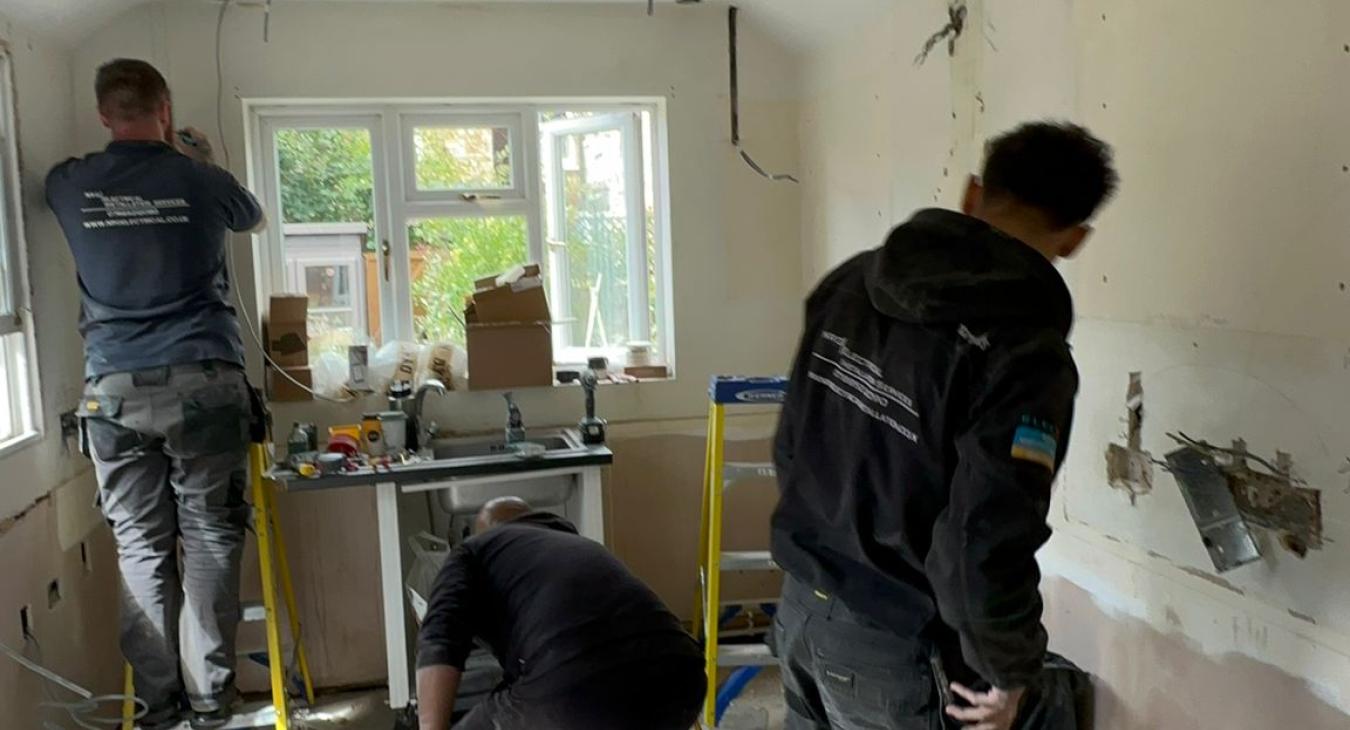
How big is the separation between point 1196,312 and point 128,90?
2463mm

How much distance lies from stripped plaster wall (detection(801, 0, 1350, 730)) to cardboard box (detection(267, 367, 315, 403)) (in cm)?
210

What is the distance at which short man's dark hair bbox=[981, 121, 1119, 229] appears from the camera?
1.41 m

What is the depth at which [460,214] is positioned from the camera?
139 inches

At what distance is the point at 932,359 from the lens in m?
1.34

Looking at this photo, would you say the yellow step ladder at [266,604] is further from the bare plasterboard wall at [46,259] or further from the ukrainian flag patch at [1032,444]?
the ukrainian flag patch at [1032,444]

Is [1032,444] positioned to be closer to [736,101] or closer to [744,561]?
[744,561]

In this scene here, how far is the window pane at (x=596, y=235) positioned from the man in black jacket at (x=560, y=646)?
1838mm

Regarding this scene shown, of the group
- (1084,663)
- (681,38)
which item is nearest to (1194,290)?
(1084,663)

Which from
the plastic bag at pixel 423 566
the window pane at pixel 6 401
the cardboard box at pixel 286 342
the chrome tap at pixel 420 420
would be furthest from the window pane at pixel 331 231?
the window pane at pixel 6 401

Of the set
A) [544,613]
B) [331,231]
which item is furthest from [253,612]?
[544,613]

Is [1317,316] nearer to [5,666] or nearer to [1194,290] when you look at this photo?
[1194,290]

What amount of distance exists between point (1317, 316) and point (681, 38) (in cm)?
242

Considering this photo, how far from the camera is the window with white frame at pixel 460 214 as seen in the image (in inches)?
136

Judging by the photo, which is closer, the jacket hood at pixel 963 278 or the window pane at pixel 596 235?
the jacket hood at pixel 963 278
